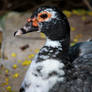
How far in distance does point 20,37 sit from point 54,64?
3254 millimetres

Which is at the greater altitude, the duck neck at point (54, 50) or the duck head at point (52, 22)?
the duck head at point (52, 22)

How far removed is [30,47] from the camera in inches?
196

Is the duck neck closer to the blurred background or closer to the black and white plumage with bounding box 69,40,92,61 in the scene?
the blurred background

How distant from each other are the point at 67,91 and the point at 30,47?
Answer: 9.48ft

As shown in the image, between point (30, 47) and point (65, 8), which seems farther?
point (65, 8)

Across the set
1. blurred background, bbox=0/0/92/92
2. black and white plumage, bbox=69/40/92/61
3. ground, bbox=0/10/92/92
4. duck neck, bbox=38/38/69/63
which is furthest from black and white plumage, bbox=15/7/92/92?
ground, bbox=0/10/92/92

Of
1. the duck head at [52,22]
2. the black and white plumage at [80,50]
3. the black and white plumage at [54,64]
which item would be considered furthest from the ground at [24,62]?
the duck head at [52,22]

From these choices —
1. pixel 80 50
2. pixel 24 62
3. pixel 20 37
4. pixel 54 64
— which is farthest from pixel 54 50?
pixel 20 37

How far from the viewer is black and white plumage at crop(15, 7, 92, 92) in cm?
220

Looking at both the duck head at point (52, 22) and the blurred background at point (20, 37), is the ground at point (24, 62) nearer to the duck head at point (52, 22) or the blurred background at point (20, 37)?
the blurred background at point (20, 37)

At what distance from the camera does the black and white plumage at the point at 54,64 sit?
220 cm

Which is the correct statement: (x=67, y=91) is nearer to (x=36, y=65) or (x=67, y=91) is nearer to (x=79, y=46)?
(x=36, y=65)

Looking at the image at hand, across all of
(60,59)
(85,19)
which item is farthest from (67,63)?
(85,19)

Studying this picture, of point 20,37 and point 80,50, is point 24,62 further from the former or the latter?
point 80,50
